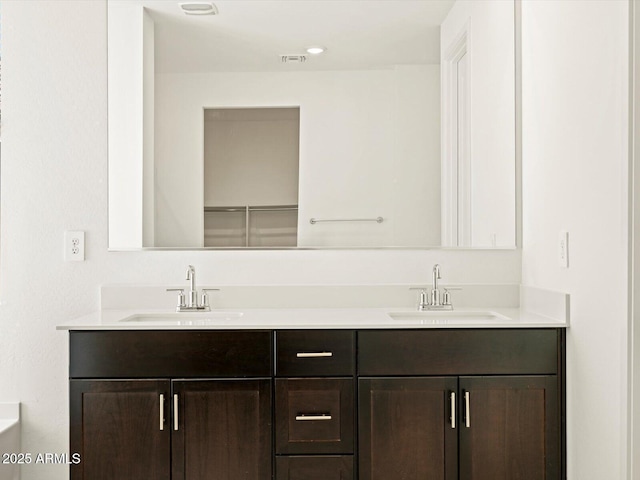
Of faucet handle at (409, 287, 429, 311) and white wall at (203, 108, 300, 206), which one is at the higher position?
white wall at (203, 108, 300, 206)

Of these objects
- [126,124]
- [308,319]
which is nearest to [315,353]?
[308,319]

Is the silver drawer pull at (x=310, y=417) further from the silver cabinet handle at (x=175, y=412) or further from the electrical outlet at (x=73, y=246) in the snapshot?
the electrical outlet at (x=73, y=246)

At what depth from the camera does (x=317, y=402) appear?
2068mm

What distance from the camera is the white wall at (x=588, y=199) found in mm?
1738

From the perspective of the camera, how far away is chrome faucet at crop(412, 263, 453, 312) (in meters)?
2.47

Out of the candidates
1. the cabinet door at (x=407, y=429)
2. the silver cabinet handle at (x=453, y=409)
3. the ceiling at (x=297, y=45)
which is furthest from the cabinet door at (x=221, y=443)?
the ceiling at (x=297, y=45)

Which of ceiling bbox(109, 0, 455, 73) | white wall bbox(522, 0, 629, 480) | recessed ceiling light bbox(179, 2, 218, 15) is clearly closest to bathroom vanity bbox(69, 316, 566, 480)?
white wall bbox(522, 0, 629, 480)

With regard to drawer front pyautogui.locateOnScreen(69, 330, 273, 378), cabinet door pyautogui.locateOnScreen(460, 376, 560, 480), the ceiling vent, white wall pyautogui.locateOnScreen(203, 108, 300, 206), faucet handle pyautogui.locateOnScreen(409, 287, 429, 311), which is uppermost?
the ceiling vent

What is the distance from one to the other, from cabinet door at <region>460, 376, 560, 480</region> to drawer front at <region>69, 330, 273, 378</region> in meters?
0.68

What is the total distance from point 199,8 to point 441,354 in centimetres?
165

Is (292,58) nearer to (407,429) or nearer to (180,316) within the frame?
(180,316)

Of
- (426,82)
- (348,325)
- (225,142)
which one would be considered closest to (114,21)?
(225,142)

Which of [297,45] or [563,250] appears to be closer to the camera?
[563,250]

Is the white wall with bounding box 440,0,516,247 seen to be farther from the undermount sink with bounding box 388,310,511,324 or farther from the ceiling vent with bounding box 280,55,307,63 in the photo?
the ceiling vent with bounding box 280,55,307,63
